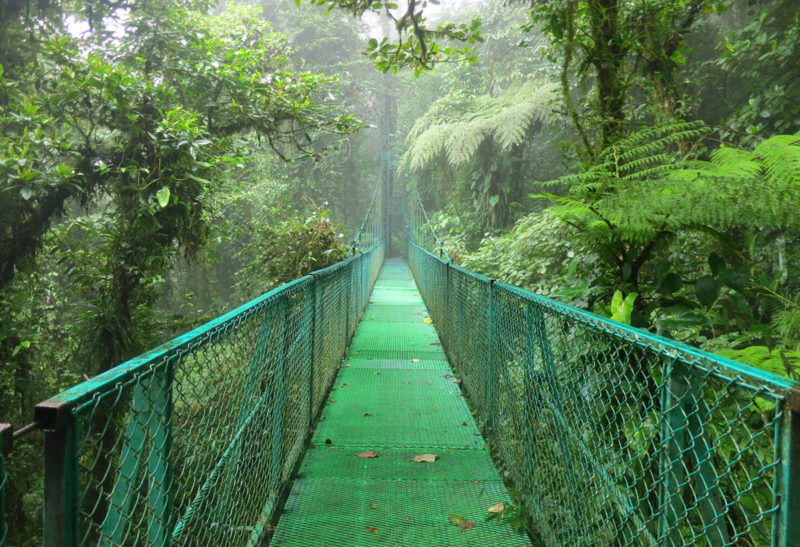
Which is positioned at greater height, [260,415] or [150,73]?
[150,73]

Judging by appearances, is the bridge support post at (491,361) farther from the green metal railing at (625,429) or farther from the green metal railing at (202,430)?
the green metal railing at (202,430)

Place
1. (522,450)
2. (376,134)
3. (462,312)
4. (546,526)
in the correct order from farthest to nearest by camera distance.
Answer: (376,134)
(462,312)
(522,450)
(546,526)

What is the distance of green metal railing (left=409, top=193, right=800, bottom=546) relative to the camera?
2.82ft

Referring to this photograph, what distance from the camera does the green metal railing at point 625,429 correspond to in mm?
859

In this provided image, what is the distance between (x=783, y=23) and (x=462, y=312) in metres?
3.77

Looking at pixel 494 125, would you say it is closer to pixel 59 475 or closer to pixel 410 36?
pixel 410 36

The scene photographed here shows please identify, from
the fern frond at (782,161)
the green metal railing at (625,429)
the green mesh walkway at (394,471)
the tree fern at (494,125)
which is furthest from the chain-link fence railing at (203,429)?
the tree fern at (494,125)

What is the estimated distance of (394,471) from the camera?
2625 millimetres

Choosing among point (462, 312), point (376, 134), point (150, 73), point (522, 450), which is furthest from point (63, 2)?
point (376, 134)

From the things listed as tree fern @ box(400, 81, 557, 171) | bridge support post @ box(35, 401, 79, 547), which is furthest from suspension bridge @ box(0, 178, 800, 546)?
tree fern @ box(400, 81, 557, 171)

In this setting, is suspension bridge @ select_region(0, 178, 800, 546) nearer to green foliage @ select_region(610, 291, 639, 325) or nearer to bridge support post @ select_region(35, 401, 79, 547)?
bridge support post @ select_region(35, 401, 79, 547)

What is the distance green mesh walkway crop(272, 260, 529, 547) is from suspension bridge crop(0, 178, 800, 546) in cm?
1

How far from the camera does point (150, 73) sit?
526 centimetres

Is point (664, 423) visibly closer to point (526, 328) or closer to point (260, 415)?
point (526, 328)
